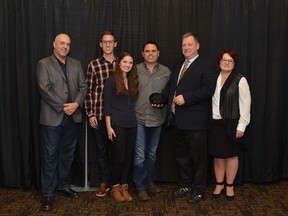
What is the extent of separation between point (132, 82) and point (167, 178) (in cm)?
130

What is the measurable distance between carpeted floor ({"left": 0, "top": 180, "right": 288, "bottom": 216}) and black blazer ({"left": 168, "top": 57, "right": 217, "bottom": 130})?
754 millimetres

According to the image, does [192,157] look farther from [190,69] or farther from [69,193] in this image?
[69,193]

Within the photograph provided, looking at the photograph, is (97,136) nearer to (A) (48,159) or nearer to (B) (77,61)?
(A) (48,159)

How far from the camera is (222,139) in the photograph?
321cm

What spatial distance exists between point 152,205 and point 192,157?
0.60m

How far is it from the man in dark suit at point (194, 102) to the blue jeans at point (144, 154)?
0.25 metres

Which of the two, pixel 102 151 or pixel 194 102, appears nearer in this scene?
pixel 194 102

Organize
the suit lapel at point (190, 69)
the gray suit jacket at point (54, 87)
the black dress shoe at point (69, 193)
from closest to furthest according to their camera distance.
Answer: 1. the gray suit jacket at point (54, 87)
2. the suit lapel at point (190, 69)
3. the black dress shoe at point (69, 193)

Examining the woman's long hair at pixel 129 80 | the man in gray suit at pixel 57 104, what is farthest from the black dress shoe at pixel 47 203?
the woman's long hair at pixel 129 80

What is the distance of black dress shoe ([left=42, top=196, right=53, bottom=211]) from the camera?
10.2 feet

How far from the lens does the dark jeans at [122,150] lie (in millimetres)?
3141

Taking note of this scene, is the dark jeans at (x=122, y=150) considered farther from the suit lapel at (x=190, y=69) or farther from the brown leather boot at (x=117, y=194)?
the suit lapel at (x=190, y=69)

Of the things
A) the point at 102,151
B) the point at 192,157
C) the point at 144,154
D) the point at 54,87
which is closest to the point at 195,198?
the point at 192,157

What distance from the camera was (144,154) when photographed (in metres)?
3.38
